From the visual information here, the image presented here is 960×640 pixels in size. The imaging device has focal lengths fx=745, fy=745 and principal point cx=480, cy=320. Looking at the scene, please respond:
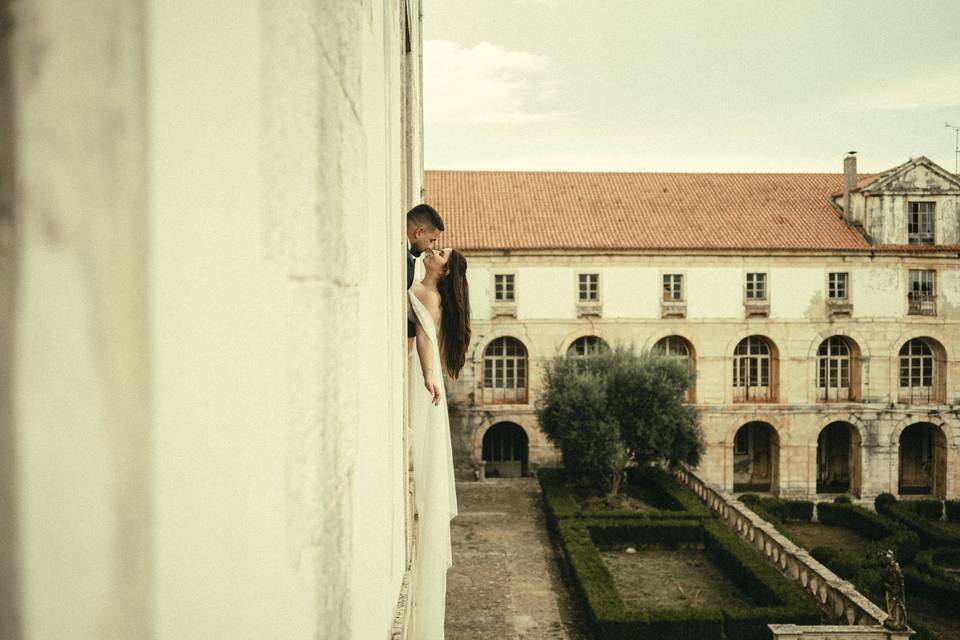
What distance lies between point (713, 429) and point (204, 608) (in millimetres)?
25432

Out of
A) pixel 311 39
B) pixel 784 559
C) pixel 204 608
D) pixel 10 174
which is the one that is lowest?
pixel 784 559

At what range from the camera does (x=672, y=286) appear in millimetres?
25000

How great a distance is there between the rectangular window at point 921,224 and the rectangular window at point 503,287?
1368 cm

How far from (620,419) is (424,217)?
54.9 feet

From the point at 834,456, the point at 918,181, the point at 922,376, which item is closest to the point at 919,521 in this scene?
the point at 922,376

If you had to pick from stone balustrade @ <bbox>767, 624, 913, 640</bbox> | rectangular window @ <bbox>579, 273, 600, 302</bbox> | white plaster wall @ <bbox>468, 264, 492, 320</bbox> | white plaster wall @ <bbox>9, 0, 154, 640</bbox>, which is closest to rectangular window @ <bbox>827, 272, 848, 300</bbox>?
rectangular window @ <bbox>579, 273, 600, 302</bbox>

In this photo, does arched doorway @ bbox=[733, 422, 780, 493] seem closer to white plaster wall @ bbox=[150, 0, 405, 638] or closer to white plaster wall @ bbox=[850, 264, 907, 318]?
white plaster wall @ bbox=[850, 264, 907, 318]

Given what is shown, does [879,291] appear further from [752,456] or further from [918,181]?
[752,456]

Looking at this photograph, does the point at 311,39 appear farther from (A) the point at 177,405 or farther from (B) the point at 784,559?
(B) the point at 784,559

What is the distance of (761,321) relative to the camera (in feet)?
81.7

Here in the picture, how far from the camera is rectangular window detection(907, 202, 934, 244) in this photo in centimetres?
2536

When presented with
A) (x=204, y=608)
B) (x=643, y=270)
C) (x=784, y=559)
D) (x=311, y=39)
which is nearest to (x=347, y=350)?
(x=311, y=39)

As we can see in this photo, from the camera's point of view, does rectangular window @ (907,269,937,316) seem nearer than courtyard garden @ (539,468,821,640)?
No

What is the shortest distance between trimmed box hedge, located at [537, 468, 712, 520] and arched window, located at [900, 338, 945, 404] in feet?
33.7
